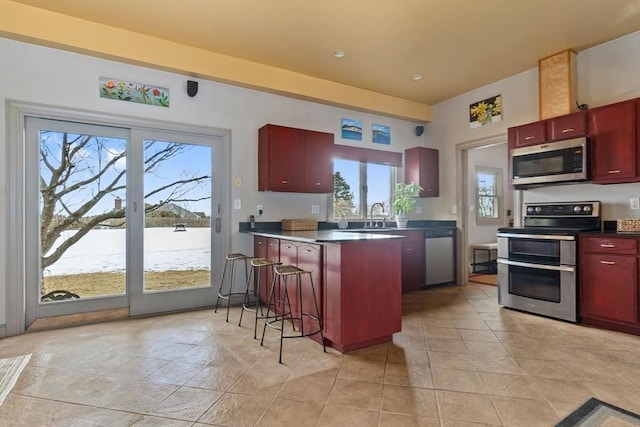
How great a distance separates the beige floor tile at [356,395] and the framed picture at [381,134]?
3.83 meters

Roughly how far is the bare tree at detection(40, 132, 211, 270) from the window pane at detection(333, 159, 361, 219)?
2399 millimetres

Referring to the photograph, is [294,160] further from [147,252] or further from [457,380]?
[457,380]

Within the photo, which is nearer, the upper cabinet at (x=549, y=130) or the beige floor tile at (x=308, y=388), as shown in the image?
the beige floor tile at (x=308, y=388)

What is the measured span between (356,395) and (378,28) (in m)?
3.15

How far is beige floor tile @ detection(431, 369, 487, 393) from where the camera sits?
6.73 feet

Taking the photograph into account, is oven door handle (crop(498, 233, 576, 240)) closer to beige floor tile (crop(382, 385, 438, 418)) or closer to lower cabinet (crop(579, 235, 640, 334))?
lower cabinet (crop(579, 235, 640, 334))

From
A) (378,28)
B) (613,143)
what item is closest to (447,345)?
(613,143)

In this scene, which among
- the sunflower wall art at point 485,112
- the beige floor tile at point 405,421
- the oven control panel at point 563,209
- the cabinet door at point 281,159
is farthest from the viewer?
the sunflower wall art at point 485,112

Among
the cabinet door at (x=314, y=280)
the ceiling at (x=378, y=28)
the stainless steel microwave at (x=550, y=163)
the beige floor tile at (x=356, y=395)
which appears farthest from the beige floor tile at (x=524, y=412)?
the ceiling at (x=378, y=28)

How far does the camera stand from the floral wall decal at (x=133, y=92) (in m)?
3.34

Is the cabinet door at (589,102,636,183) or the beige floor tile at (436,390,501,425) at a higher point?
the cabinet door at (589,102,636,183)

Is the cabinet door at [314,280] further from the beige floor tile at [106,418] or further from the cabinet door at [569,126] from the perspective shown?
the cabinet door at [569,126]

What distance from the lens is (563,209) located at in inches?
145

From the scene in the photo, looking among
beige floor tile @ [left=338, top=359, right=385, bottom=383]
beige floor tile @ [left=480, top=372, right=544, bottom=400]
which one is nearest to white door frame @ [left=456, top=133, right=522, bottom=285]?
beige floor tile @ [left=480, top=372, right=544, bottom=400]
